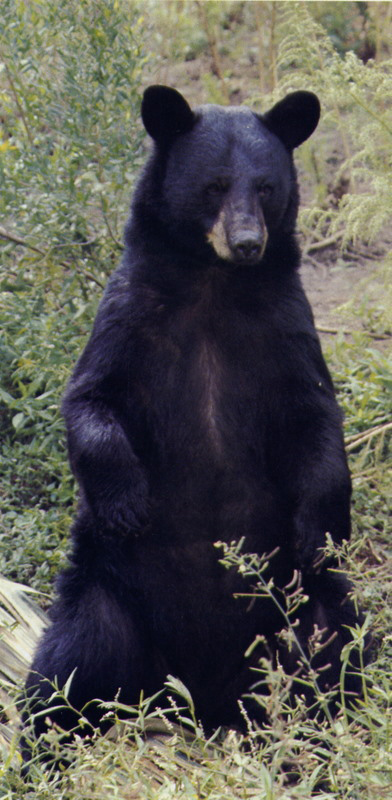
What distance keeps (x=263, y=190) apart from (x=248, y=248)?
0.41m

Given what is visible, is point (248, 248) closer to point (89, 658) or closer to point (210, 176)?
point (210, 176)

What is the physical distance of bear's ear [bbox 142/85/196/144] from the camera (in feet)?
15.3

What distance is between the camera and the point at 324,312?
8.01 m

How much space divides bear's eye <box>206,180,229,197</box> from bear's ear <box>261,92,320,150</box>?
398 millimetres

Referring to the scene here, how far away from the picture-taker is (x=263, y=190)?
15.3 feet

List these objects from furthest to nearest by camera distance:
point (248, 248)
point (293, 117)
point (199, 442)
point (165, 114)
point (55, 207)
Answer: point (55, 207)
point (293, 117)
point (165, 114)
point (199, 442)
point (248, 248)

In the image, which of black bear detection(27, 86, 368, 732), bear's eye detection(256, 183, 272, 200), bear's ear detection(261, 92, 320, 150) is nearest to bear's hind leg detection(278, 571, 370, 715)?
black bear detection(27, 86, 368, 732)

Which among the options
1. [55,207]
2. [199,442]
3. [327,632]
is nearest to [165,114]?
[199,442]

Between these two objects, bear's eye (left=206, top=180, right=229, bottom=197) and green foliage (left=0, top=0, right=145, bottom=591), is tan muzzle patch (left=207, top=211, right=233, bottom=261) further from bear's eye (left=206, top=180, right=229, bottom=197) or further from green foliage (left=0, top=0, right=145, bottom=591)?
green foliage (left=0, top=0, right=145, bottom=591)

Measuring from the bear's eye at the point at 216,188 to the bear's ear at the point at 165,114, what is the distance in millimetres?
286

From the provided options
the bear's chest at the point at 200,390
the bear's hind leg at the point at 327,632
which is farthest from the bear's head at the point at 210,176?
the bear's hind leg at the point at 327,632

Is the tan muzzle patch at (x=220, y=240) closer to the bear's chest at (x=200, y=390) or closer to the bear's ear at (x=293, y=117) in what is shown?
the bear's chest at (x=200, y=390)

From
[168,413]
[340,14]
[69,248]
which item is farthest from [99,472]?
[340,14]

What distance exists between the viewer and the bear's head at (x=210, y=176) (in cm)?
461
